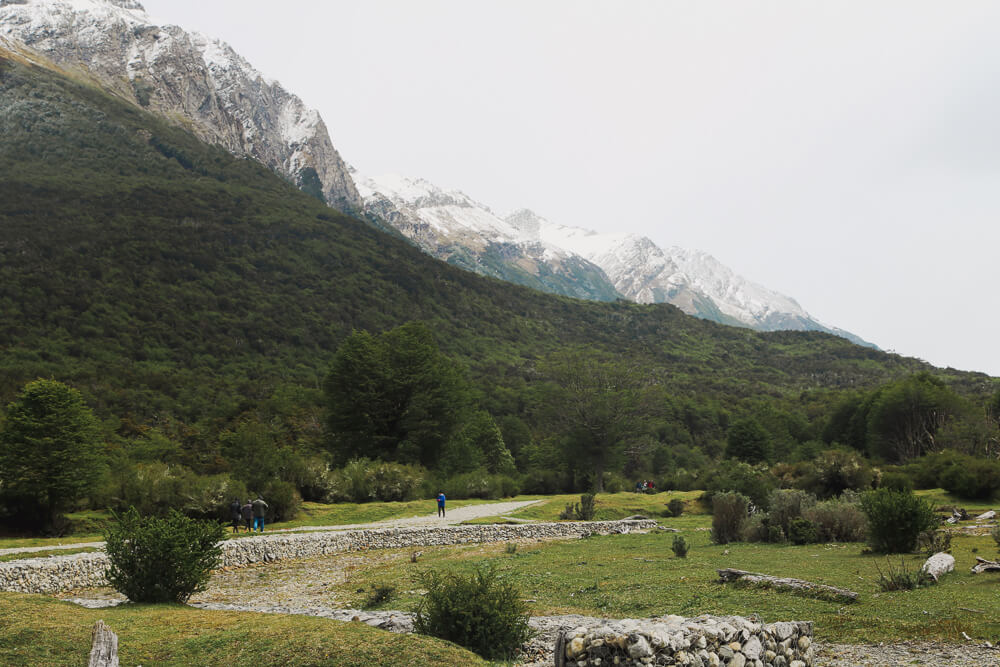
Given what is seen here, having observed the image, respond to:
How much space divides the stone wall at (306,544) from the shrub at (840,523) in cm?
1154

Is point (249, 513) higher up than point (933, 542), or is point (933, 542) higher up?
point (933, 542)

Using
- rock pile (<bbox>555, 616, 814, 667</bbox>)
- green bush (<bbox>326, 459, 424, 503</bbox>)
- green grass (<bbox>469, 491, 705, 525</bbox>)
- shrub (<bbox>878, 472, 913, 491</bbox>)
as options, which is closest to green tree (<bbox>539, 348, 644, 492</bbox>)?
green grass (<bbox>469, 491, 705, 525</bbox>)

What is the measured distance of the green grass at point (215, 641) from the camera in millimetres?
8672

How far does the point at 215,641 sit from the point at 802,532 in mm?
18665

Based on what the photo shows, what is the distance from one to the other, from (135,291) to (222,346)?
18.5 metres

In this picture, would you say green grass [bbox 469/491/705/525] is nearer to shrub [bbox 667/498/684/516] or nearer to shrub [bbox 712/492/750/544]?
shrub [bbox 667/498/684/516]

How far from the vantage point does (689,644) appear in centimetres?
784

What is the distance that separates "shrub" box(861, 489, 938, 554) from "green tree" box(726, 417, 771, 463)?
42.2 m

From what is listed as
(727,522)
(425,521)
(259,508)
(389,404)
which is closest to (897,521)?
(727,522)

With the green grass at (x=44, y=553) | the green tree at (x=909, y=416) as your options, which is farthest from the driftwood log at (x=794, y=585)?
the green tree at (x=909, y=416)

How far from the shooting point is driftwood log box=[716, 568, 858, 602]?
39.5ft

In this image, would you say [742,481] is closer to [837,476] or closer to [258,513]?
[837,476]

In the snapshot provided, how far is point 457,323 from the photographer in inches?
5561

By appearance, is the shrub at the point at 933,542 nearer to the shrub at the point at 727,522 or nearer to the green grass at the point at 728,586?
the green grass at the point at 728,586
